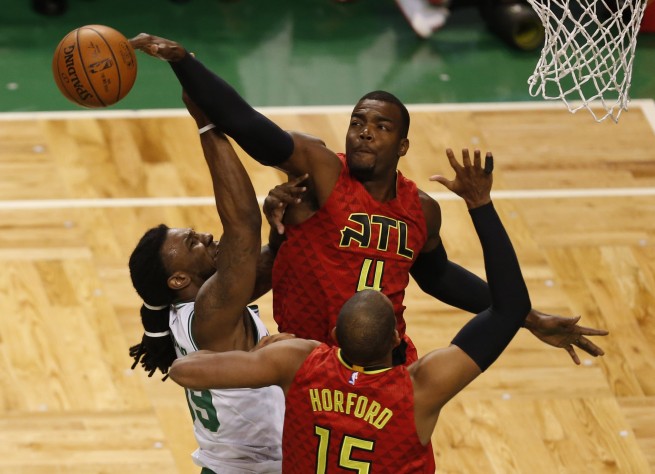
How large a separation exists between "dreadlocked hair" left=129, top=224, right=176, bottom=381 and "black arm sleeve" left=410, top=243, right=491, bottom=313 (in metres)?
0.90

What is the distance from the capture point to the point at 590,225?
7.60 metres

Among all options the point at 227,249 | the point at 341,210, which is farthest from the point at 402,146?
the point at 227,249

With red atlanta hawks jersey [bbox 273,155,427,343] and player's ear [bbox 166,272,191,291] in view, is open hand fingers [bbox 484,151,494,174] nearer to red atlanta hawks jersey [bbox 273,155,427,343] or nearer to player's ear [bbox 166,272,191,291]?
red atlanta hawks jersey [bbox 273,155,427,343]

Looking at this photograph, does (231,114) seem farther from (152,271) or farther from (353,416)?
(353,416)

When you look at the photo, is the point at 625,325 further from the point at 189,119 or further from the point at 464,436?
the point at 189,119

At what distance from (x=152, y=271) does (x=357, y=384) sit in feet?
3.05

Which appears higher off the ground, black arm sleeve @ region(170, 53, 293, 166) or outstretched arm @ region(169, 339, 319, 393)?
black arm sleeve @ region(170, 53, 293, 166)

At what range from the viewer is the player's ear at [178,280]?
434cm

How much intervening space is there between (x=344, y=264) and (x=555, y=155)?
13.9 ft

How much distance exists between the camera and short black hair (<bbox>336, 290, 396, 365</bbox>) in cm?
366

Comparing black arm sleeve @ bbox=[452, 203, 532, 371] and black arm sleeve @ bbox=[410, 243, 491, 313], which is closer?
black arm sleeve @ bbox=[452, 203, 532, 371]

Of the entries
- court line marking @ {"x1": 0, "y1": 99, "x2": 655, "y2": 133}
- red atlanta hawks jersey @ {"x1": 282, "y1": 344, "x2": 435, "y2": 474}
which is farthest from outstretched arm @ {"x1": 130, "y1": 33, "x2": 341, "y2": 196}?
court line marking @ {"x1": 0, "y1": 99, "x2": 655, "y2": 133}

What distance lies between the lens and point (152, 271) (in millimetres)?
4332

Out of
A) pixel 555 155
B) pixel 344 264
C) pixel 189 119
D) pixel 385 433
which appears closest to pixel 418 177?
pixel 555 155
